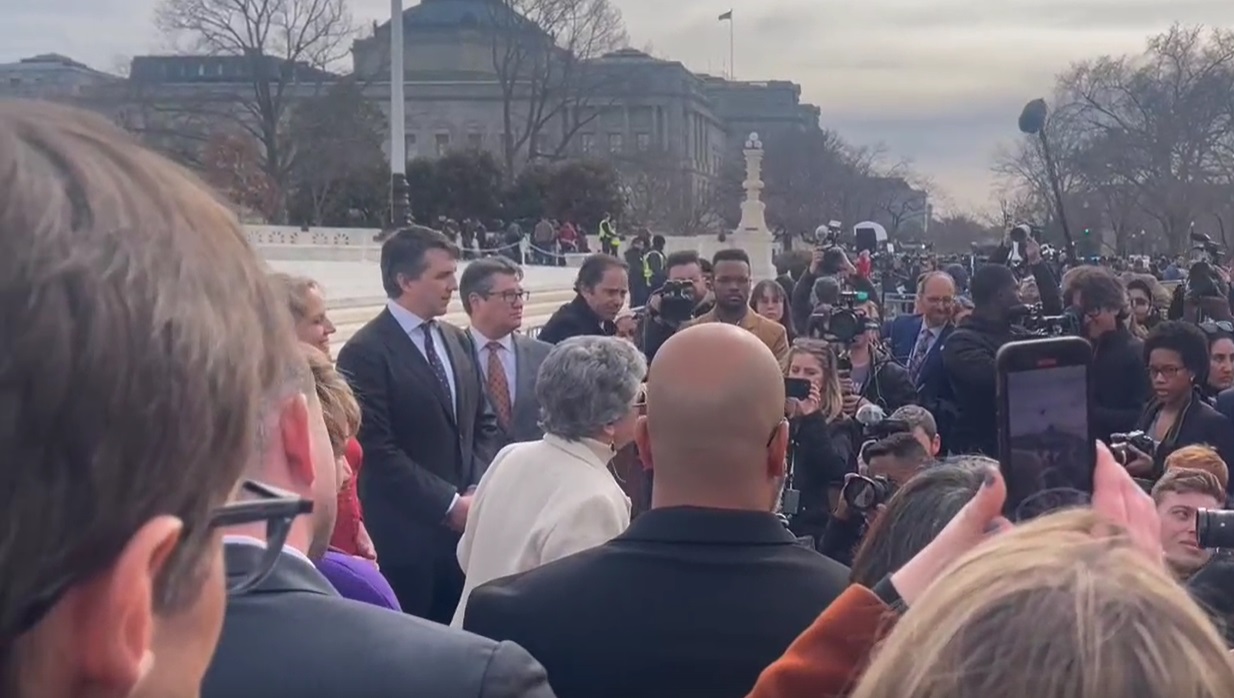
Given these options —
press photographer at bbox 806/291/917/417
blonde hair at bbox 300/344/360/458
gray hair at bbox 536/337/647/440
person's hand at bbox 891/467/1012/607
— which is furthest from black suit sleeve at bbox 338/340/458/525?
person's hand at bbox 891/467/1012/607

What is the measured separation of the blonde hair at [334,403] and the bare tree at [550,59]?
69383 millimetres

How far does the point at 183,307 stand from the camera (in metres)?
1.18

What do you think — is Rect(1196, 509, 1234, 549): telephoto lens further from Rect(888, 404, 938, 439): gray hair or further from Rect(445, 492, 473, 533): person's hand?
Rect(445, 492, 473, 533): person's hand

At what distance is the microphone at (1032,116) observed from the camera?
770 centimetres

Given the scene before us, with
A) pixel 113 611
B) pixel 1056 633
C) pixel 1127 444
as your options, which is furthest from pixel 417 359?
pixel 113 611

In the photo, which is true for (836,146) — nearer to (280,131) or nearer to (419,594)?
(280,131)

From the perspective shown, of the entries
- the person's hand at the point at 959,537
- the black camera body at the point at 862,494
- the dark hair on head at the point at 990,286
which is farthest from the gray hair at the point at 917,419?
the person's hand at the point at 959,537

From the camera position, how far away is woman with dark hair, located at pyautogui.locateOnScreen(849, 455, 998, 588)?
2.73m

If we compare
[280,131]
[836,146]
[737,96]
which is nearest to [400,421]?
[280,131]

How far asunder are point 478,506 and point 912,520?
78.7 inches

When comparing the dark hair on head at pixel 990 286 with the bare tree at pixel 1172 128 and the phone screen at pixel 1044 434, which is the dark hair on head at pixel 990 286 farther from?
the bare tree at pixel 1172 128

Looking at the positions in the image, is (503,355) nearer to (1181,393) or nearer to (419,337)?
(419,337)

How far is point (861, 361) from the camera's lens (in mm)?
8523

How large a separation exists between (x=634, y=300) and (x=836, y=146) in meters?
80.5
